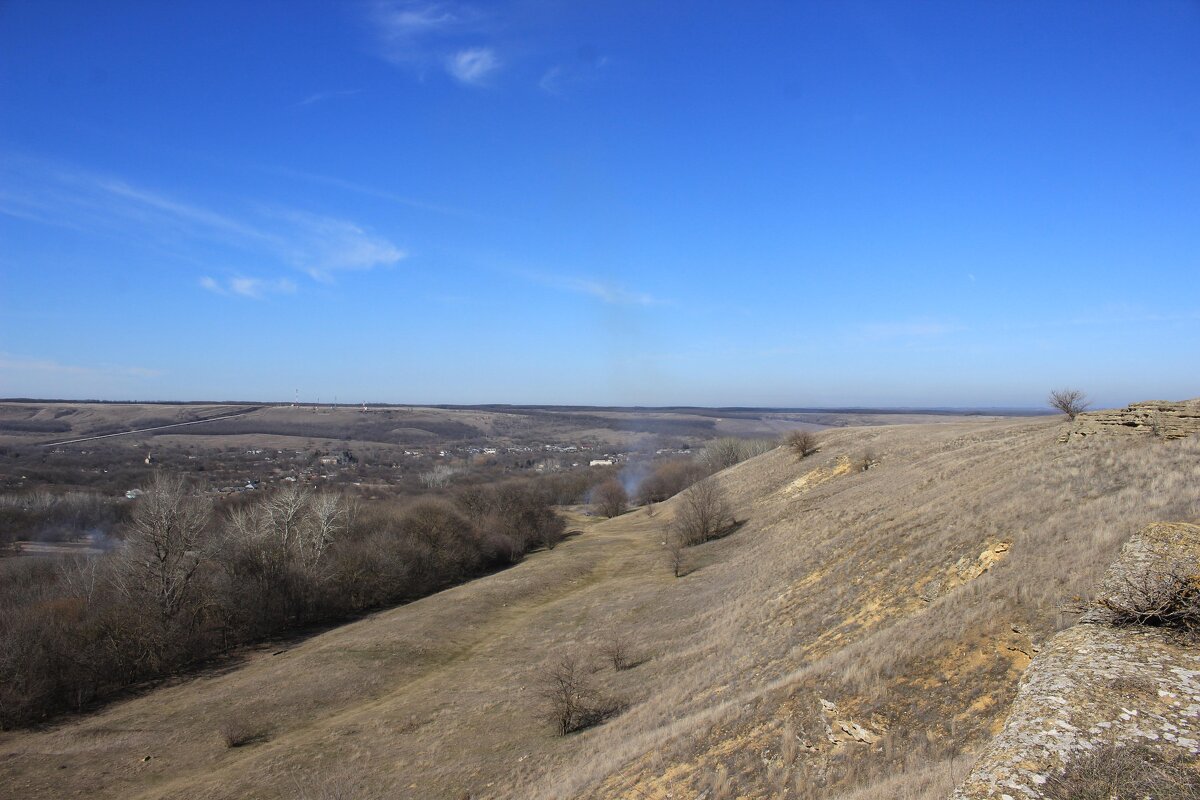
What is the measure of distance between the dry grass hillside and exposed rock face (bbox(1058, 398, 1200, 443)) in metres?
1.32

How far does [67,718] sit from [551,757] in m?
23.7

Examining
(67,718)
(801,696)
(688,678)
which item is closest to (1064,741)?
(801,696)

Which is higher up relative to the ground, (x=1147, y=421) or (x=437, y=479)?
(x=1147, y=421)

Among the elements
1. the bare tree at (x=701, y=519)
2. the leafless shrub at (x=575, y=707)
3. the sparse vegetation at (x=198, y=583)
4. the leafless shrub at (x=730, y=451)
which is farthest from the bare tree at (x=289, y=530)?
the leafless shrub at (x=730, y=451)

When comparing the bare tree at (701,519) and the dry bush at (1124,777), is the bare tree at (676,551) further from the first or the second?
the dry bush at (1124,777)

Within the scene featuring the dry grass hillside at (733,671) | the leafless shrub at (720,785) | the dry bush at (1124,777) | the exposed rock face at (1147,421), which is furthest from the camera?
the exposed rock face at (1147,421)

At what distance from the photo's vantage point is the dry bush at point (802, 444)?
5243 cm

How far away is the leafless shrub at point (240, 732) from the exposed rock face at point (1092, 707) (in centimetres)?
2406

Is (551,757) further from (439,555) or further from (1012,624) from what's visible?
(439,555)

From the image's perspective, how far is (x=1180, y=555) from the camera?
8656 millimetres

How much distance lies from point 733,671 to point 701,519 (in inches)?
1051

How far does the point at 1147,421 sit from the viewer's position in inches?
751

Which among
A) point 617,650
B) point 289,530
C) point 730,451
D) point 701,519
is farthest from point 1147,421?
point 730,451

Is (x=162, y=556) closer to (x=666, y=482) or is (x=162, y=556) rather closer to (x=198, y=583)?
(x=198, y=583)
